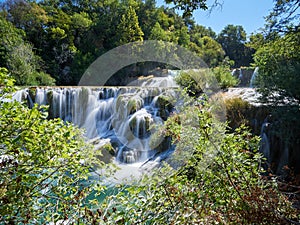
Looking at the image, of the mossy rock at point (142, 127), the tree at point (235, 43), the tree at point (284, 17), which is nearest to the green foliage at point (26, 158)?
the tree at point (284, 17)

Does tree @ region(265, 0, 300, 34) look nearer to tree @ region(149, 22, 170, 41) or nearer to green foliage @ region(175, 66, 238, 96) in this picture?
green foliage @ region(175, 66, 238, 96)

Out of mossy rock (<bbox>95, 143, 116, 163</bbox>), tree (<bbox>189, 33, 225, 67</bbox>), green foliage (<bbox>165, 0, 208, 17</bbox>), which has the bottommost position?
mossy rock (<bbox>95, 143, 116, 163</bbox>)

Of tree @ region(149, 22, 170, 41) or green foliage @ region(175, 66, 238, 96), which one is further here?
tree @ region(149, 22, 170, 41)

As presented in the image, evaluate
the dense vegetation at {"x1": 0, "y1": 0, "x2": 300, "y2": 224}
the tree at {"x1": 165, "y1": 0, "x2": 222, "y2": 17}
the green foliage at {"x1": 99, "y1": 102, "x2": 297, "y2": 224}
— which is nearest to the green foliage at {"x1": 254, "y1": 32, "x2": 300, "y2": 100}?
the dense vegetation at {"x1": 0, "y1": 0, "x2": 300, "y2": 224}

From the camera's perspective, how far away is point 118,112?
31.9 feet

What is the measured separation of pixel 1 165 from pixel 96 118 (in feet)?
30.8

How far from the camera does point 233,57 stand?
1282 inches

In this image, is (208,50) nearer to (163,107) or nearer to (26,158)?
(163,107)

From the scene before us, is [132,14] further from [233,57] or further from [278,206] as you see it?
[278,206]

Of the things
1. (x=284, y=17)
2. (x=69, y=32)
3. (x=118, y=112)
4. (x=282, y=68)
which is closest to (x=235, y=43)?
(x=69, y=32)

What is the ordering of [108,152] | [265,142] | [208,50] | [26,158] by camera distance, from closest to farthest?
[26,158] → [265,142] → [108,152] → [208,50]

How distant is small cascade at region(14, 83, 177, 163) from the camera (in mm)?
7754

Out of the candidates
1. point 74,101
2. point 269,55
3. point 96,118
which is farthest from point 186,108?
point 74,101

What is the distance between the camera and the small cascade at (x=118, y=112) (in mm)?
7754
